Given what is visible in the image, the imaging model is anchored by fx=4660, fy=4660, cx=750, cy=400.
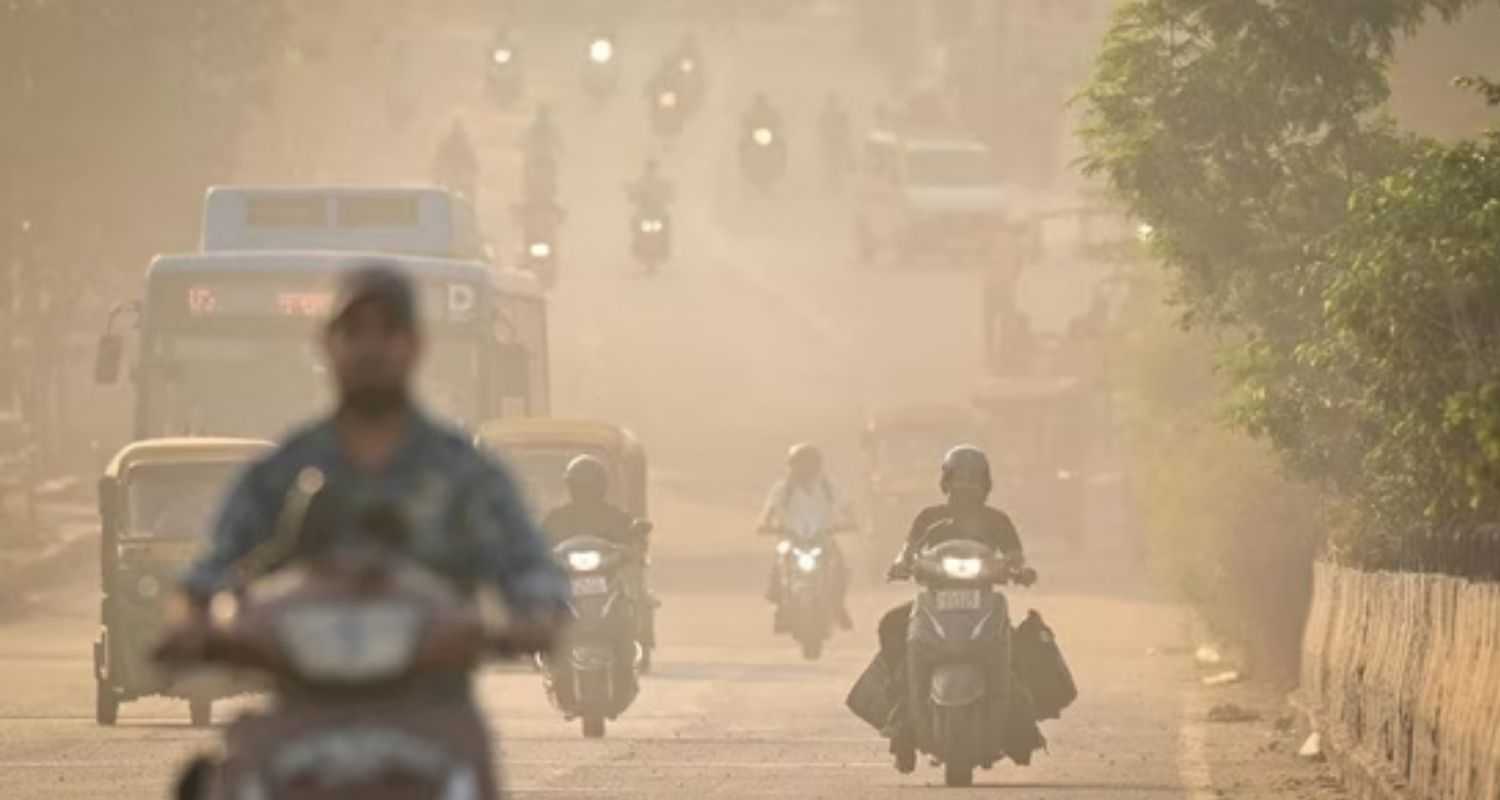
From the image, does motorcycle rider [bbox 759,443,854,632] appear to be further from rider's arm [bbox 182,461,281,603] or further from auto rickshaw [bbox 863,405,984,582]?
rider's arm [bbox 182,461,281,603]

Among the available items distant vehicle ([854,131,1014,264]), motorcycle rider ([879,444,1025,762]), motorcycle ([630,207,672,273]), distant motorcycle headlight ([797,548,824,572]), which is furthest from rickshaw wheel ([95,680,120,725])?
distant vehicle ([854,131,1014,264])

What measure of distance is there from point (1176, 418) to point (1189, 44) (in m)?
16.1

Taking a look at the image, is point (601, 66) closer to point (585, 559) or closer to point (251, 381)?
point (251, 381)

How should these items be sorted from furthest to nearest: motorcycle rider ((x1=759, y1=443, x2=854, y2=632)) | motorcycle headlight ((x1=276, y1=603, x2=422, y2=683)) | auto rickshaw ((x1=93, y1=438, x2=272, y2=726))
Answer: motorcycle rider ((x1=759, y1=443, x2=854, y2=632)) < auto rickshaw ((x1=93, y1=438, x2=272, y2=726)) < motorcycle headlight ((x1=276, y1=603, x2=422, y2=683))

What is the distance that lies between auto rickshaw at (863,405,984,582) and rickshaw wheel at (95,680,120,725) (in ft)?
115

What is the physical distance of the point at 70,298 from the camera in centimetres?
6225

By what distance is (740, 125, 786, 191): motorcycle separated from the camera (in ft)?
264

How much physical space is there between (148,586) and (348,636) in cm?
2014

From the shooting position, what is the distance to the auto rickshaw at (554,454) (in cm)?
3541

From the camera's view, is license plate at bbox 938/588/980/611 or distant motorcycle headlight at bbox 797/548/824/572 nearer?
license plate at bbox 938/588/980/611

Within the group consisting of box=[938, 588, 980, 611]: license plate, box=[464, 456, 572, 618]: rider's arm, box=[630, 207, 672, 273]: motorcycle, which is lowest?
box=[938, 588, 980, 611]: license plate

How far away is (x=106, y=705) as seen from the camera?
27500mm

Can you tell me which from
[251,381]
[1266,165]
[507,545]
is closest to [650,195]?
[251,381]

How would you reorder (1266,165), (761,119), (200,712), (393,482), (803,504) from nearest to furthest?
1. (393,482)
2. (200,712)
3. (1266,165)
4. (803,504)
5. (761,119)
